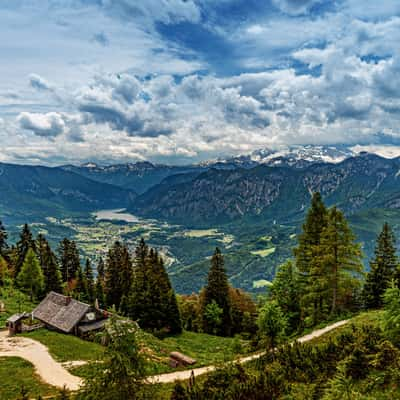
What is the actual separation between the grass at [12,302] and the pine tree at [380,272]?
50450mm

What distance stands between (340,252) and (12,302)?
5243 cm

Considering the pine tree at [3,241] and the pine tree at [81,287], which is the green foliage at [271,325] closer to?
the pine tree at [81,287]

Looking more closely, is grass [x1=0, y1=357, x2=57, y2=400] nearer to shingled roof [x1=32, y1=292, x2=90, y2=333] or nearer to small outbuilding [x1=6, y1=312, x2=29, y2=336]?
small outbuilding [x1=6, y1=312, x2=29, y2=336]

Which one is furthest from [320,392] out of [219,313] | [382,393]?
[219,313]

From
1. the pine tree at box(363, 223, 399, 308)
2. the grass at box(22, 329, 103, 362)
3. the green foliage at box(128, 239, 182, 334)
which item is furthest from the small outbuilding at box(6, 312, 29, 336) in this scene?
the pine tree at box(363, 223, 399, 308)

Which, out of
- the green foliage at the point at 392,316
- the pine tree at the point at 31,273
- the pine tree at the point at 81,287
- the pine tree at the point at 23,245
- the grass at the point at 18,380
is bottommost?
the pine tree at the point at 81,287

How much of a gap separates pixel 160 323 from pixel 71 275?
35586 millimetres

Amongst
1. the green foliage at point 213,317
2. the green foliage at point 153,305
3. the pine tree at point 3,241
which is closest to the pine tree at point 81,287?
the green foliage at point 153,305

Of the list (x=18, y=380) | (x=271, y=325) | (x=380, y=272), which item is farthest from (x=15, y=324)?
(x=380, y=272)

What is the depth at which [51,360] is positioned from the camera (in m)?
34.8

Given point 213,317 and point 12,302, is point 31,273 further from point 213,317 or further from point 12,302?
point 213,317

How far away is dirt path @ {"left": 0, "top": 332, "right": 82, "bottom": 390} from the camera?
1177 inches

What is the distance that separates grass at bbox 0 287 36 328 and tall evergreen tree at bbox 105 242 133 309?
51.4 feet

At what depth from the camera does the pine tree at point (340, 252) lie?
128 ft
